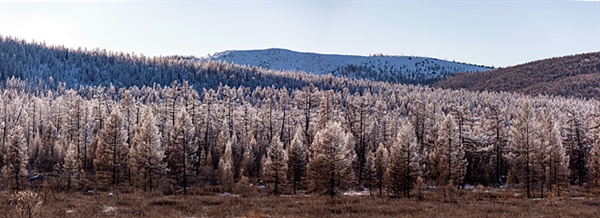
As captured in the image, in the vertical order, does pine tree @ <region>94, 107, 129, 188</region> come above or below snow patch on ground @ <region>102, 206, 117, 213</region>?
above

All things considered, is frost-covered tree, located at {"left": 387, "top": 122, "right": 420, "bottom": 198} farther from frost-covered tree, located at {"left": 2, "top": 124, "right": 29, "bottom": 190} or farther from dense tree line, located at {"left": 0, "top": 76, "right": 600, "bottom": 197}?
frost-covered tree, located at {"left": 2, "top": 124, "right": 29, "bottom": 190}

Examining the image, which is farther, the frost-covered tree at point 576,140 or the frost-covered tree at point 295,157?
the frost-covered tree at point 576,140

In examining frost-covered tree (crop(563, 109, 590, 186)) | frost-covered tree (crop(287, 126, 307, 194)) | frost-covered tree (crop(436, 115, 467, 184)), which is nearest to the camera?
frost-covered tree (crop(436, 115, 467, 184))

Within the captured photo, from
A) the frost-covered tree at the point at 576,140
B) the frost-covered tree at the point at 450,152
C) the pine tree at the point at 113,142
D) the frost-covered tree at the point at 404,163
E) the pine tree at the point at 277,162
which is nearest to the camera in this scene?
the frost-covered tree at the point at 404,163

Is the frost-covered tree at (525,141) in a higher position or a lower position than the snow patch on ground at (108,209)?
higher

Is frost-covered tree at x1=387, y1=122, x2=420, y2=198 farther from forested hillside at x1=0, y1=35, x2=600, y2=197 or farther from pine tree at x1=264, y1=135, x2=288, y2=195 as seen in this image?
pine tree at x1=264, y1=135, x2=288, y2=195

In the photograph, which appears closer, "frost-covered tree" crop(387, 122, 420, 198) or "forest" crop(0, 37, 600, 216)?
"frost-covered tree" crop(387, 122, 420, 198)

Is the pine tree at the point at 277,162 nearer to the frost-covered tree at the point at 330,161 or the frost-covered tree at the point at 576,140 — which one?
the frost-covered tree at the point at 330,161

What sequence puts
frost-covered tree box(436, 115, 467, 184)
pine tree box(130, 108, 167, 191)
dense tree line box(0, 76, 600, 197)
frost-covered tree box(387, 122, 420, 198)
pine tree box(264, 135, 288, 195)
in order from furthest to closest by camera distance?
frost-covered tree box(436, 115, 467, 184)
pine tree box(264, 135, 288, 195)
pine tree box(130, 108, 167, 191)
dense tree line box(0, 76, 600, 197)
frost-covered tree box(387, 122, 420, 198)

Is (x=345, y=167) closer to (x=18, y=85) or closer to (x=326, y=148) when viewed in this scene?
(x=326, y=148)

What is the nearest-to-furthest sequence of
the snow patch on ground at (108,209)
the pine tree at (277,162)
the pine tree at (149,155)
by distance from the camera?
the snow patch on ground at (108,209)
the pine tree at (149,155)
the pine tree at (277,162)

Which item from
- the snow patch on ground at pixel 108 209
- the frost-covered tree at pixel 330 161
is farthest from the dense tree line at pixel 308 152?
the snow patch on ground at pixel 108 209

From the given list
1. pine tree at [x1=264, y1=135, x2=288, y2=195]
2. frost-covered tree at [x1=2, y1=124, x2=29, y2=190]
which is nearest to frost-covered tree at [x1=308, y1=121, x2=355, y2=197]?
pine tree at [x1=264, y1=135, x2=288, y2=195]

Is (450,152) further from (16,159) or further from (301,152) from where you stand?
(16,159)
